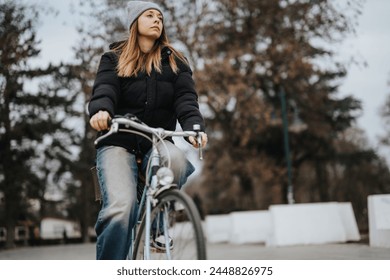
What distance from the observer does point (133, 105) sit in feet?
Result: 10.4

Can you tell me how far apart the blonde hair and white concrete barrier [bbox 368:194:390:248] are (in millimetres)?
4829

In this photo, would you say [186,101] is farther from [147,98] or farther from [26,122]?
[26,122]

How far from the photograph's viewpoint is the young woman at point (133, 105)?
295 cm

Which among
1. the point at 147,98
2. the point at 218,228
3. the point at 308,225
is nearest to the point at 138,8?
the point at 147,98

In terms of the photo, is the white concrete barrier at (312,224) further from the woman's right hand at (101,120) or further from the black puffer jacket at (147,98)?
the woman's right hand at (101,120)

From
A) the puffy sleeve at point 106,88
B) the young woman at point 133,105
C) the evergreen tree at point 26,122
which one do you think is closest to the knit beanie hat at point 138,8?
the young woman at point 133,105

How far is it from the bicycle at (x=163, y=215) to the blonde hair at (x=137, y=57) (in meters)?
0.36

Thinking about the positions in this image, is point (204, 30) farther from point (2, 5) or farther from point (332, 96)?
point (2, 5)

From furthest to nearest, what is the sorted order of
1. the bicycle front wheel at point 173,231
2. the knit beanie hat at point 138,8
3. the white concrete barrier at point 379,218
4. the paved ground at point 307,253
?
the white concrete barrier at point 379,218 < the paved ground at point 307,253 < the knit beanie hat at point 138,8 < the bicycle front wheel at point 173,231

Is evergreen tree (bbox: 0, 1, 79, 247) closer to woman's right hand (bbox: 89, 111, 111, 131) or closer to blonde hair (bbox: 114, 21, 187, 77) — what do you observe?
blonde hair (bbox: 114, 21, 187, 77)

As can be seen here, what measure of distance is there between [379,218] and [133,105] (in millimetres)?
5296

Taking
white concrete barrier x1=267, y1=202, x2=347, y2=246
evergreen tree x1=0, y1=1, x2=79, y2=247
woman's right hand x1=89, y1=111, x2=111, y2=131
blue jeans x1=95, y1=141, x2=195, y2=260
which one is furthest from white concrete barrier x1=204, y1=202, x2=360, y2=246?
woman's right hand x1=89, y1=111, x2=111, y2=131

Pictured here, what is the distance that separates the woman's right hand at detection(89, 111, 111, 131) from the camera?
285cm
